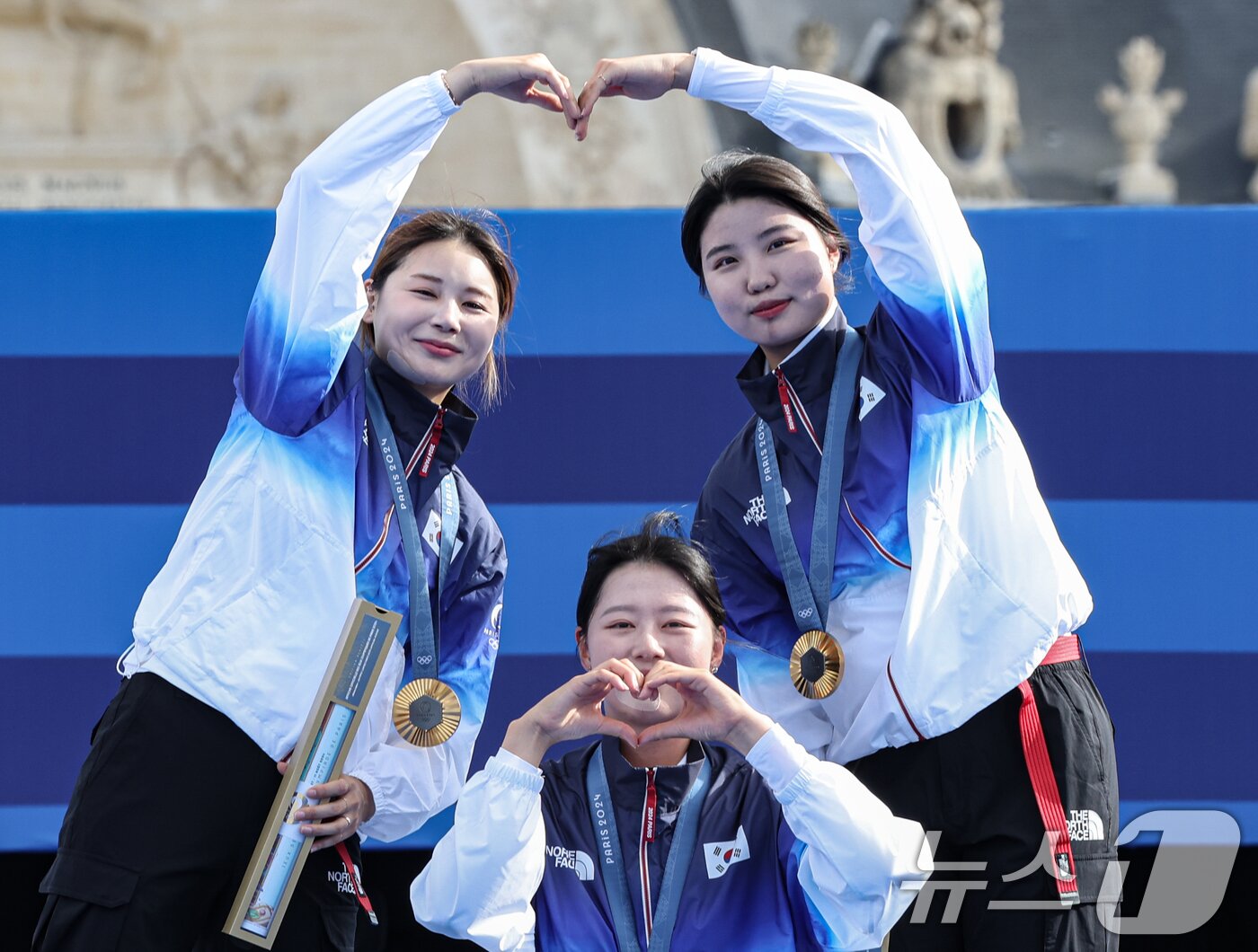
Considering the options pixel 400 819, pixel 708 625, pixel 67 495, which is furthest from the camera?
pixel 67 495

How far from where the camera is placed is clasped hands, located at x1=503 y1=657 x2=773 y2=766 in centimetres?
208

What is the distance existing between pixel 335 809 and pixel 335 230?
0.98m

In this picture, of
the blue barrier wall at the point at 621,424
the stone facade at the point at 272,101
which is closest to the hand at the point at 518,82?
the blue barrier wall at the point at 621,424

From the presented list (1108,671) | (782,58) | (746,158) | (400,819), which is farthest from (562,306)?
(782,58)

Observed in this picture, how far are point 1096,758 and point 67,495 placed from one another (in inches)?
91.7

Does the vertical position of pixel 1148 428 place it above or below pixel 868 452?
above

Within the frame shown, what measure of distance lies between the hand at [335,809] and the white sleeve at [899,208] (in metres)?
1.21

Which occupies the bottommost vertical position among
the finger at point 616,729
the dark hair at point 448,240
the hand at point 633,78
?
the finger at point 616,729

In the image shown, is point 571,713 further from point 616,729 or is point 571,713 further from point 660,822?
point 660,822

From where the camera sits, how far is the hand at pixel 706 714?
2084mm

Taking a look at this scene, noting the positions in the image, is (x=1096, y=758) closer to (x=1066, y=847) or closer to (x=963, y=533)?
(x=1066, y=847)

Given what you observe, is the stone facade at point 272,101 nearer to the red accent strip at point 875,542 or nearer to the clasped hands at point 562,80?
the clasped hands at point 562,80

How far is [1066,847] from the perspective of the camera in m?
2.19

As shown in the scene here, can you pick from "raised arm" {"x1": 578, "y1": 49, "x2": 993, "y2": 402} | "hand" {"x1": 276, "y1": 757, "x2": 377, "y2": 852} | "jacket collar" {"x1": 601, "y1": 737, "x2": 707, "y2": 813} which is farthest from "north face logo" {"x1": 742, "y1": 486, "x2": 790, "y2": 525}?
"hand" {"x1": 276, "y1": 757, "x2": 377, "y2": 852}
